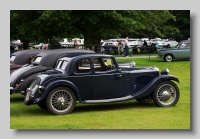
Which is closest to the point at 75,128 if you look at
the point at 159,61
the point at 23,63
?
the point at 23,63

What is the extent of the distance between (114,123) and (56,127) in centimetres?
133

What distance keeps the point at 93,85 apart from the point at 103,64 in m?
0.70

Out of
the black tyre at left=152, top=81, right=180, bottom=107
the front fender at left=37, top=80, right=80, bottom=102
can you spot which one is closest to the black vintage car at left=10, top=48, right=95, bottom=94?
the front fender at left=37, top=80, right=80, bottom=102

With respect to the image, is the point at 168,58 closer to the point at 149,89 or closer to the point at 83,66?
the point at 149,89

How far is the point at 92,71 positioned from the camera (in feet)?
37.0

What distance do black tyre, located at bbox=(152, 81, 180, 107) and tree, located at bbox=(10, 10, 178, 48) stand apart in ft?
31.3

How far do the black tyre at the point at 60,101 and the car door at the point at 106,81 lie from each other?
2.24 feet

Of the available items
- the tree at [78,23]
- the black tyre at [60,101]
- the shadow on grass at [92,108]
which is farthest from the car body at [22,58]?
the black tyre at [60,101]

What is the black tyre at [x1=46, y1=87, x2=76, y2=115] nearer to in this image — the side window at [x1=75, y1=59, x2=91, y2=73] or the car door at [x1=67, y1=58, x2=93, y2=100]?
the car door at [x1=67, y1=58, x2=93, y2=100]

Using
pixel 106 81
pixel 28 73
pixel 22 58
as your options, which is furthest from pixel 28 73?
pixel 22 58

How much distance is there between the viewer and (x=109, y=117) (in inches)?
422

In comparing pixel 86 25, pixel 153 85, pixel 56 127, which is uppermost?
pixel 86 25

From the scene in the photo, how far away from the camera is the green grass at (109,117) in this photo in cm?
977

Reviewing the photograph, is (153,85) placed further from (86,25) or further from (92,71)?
(86,25)
